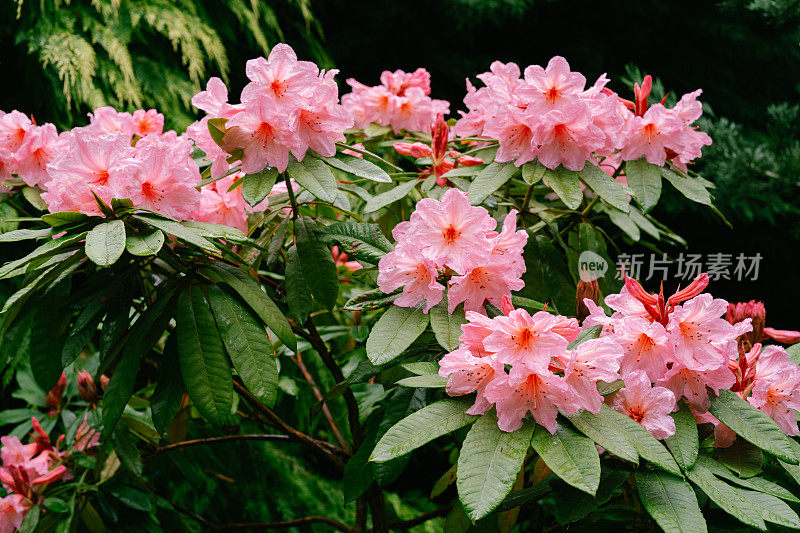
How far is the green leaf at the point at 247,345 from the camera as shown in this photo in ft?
2.84

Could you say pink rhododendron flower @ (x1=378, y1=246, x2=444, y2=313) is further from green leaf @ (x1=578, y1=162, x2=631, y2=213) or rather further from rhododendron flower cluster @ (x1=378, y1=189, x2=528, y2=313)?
green leaf @ (x1=578, y1=162, x2=631, y2=213)

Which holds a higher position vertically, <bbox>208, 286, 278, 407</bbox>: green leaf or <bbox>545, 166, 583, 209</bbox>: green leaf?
<bbox>545, 166, 583, 209</bbox>: green leaf

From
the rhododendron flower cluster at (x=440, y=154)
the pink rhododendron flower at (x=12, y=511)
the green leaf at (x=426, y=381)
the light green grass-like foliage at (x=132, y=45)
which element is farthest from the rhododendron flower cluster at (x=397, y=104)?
the pink rhododendron flower at (x=12, y=511)

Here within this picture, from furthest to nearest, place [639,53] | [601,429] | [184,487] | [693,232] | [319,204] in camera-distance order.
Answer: [639,53] < [693,232] < [184,487] < [319,204] < [601,429]

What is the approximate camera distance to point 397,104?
1.43 meters

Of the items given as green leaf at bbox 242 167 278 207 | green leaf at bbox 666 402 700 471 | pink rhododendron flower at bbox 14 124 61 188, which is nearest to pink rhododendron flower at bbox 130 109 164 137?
pink rhododendron flower at bbox 14 124 61 188

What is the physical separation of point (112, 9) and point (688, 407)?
6.80ft

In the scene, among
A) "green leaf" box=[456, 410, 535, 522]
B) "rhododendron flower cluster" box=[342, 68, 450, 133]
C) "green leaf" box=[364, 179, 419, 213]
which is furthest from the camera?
"rhododendron flower cluster" box=[342, 68, 450, 133]

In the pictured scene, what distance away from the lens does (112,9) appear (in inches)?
83.4

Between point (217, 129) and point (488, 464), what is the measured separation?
0.59m

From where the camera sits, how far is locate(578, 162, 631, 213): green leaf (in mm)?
986

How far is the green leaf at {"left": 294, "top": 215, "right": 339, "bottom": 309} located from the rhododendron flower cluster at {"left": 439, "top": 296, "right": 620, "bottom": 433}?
35 centimetres

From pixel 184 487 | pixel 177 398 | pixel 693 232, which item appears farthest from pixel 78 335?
pixel 693 232

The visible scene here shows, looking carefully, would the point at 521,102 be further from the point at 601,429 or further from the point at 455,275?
the point at 601,429
